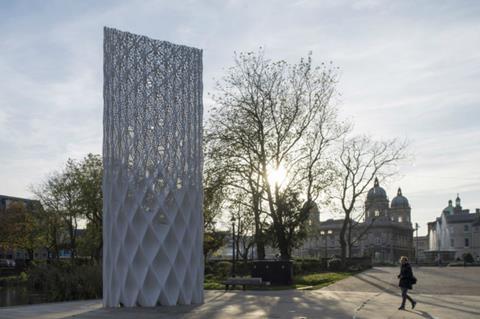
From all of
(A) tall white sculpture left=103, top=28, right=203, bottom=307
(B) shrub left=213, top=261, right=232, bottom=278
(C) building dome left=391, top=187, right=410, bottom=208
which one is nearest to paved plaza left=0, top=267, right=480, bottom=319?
(A) tall white sculpture left=103, top=28, right=203, bottom=307

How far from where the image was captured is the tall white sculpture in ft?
67.5

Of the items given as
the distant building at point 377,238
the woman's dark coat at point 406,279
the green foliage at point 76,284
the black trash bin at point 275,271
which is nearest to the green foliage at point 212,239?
the black trash bin at point 275,271

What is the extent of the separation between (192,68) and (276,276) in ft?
43.0

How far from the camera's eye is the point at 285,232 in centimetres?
4069

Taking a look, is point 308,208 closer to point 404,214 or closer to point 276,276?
point 276,276

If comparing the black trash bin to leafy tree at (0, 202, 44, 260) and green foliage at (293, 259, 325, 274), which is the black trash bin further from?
leafy tree at (0, 202, 44, 260)

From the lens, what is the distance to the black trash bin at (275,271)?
30.6 metres

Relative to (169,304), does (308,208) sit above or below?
above

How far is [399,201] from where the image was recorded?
166375mm

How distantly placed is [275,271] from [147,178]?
12.3 meters

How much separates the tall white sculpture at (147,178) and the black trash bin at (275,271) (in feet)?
31.5

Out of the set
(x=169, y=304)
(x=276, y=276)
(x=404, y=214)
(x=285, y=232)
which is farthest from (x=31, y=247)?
(x=404, y=214)

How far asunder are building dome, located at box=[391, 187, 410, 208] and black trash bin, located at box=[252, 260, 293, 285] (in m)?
141

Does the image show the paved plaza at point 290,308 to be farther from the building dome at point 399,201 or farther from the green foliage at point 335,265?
the building dome at point 399,201
